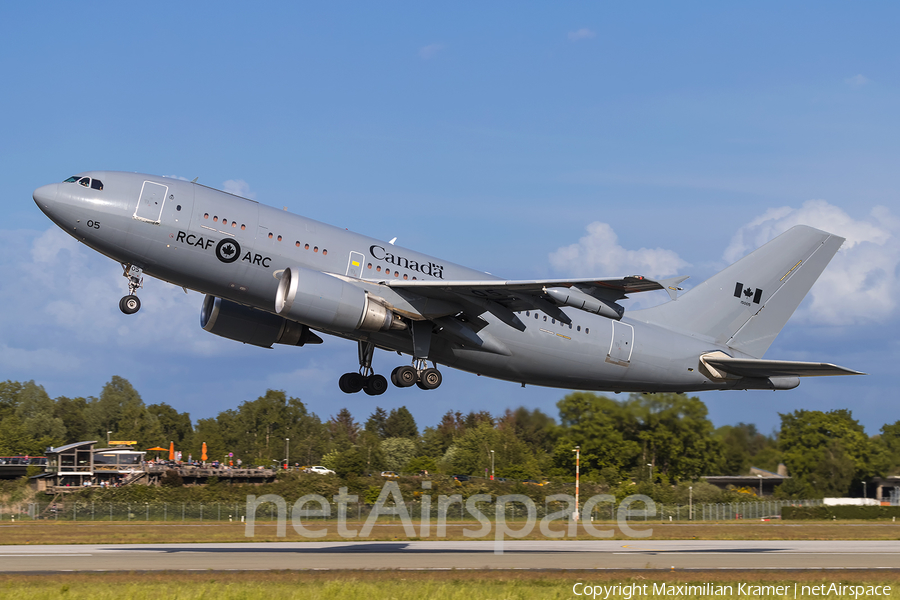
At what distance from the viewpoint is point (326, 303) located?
97.5 ft

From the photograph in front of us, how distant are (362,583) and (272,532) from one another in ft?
76.1

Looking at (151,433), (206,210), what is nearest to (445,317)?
(206,210)

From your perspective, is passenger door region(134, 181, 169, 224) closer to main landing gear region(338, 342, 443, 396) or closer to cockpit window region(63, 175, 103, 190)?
cockpit window region(63, 175, 103, 190)

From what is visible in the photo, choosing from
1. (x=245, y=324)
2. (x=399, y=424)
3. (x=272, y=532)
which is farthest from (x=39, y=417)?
(x=245, y=324)

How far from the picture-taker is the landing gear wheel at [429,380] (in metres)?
33.1

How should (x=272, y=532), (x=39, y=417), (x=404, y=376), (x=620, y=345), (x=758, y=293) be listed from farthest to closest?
1. (x=39, y=417)
2. (x=272, y=532)
3. (x=758, y=293)
4. (x=620, y=345)
5. (x=404, y=376)

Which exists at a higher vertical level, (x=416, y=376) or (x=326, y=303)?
(x=326, y=303)

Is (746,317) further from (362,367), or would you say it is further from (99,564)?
(99,564)

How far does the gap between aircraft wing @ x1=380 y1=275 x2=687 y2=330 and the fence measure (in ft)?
81.2

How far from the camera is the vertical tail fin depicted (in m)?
38.8

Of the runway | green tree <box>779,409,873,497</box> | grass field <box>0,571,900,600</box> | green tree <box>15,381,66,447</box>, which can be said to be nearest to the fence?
green tree <box>779,409,873,497</box>

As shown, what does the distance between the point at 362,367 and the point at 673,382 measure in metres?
13.1

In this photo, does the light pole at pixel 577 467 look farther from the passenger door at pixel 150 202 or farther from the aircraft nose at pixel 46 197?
the aircraft nose at pixel 46 197

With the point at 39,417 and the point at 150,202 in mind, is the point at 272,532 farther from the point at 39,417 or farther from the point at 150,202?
the point at 39,417
